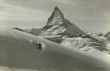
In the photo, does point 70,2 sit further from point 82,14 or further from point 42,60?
point 42,60

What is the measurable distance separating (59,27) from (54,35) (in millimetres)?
56

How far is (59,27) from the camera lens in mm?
1290

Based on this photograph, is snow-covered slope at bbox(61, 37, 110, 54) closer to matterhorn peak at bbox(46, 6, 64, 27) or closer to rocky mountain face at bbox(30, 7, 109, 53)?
rocky mountain face at bbox(30, 7, 109, 53)

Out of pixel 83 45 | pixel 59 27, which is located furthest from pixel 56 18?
pixel 83 45

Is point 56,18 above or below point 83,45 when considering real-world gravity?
above

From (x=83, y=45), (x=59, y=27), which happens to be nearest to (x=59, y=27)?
(x=59, y=27)

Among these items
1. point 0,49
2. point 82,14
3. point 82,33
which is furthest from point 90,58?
point 0,49

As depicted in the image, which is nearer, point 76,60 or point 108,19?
point 76,60

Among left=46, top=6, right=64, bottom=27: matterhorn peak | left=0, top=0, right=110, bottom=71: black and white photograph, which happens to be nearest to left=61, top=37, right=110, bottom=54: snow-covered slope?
left=0, top=0, right=110, bottom=71: black and white photograph

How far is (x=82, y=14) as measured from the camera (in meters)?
1.40

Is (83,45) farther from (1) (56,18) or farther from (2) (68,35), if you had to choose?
(1) (56,18)

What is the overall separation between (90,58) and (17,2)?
0.47 metres

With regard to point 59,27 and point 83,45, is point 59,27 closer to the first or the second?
point 59,27

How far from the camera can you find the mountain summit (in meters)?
1.28
